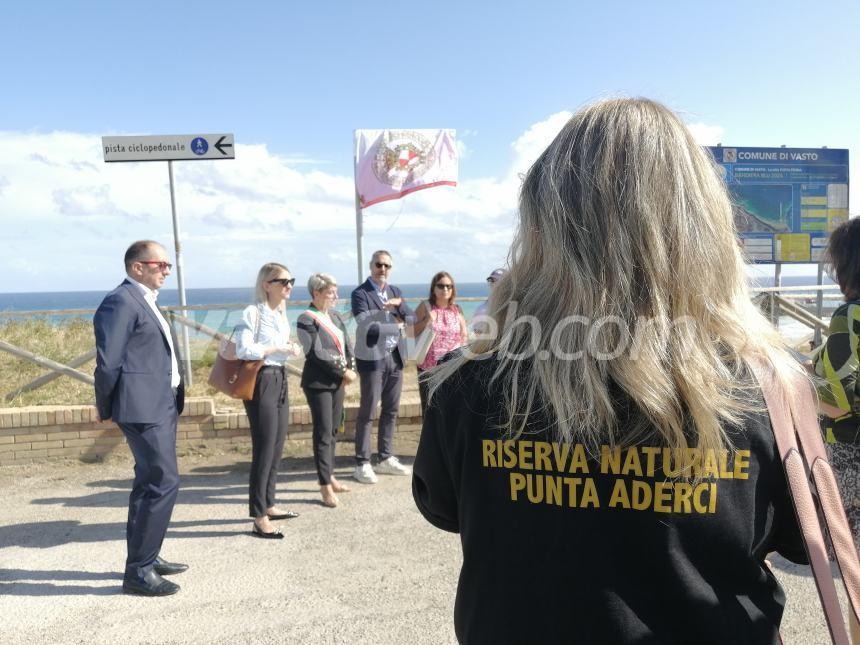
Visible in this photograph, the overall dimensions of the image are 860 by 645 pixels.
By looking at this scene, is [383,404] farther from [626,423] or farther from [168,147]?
[626,423]

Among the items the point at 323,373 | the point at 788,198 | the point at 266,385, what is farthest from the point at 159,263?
the point at 788,198

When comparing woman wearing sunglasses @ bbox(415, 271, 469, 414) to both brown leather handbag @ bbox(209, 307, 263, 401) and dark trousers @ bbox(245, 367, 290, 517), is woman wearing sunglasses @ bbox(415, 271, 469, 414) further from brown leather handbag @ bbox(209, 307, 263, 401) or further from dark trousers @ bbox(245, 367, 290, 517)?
brown leather handbag @ bbox(209, 307, 263, 401)

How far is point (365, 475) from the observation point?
5.39m

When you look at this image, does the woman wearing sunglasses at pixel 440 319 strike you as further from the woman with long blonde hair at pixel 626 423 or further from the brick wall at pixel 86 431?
the woman with long blonde hair at pixel 626 423

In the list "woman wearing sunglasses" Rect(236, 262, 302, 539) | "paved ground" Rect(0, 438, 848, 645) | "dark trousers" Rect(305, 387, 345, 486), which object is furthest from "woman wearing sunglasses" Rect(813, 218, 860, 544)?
"dark trousers" Rect(305, 387, 345, 486)

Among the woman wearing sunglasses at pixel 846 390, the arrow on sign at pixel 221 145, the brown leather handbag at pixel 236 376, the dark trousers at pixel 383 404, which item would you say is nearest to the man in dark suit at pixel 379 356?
the dark trousers at pixel 383 404

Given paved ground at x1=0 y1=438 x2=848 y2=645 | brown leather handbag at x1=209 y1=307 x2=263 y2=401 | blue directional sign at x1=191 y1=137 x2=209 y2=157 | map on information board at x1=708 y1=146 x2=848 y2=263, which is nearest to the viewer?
paved ground at x1=0 y1=438 x2=848 y2=645

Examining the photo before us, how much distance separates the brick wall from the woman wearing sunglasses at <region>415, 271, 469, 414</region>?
1.14 meters

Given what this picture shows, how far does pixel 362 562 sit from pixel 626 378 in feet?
10.6

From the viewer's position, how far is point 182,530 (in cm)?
444

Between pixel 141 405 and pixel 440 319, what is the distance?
118 inches

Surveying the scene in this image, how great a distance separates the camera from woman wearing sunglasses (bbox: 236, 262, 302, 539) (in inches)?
168

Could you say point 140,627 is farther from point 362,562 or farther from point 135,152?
point 135,152

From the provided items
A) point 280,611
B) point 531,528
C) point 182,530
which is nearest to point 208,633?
point 280,611
